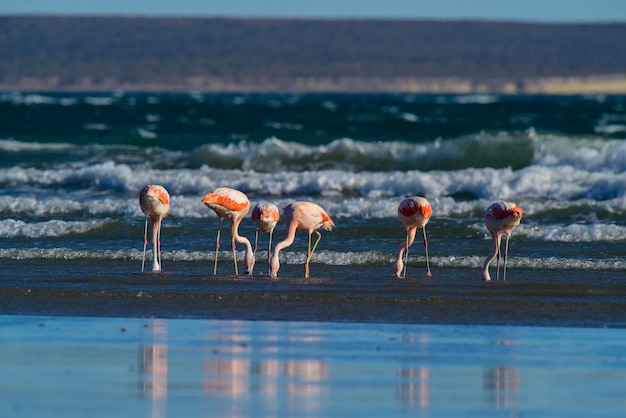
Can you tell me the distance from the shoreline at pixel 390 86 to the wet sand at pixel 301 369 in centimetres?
9819

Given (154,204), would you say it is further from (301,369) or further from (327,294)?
(301,369)

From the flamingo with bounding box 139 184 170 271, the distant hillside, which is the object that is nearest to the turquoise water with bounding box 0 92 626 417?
the flamingo with bounding box 139 184 170 271

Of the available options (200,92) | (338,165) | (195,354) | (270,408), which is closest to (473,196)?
(338,165)

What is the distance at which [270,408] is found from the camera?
7.00m

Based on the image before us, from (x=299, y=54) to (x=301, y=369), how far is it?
4199 inches

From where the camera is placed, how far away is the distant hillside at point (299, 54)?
358ft

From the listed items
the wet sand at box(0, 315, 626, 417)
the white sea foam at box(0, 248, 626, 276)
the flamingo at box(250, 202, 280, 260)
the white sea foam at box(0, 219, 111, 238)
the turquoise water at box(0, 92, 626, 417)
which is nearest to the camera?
the wet sand at box(0, 315, 626, 417)

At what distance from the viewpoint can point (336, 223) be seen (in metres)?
16.4

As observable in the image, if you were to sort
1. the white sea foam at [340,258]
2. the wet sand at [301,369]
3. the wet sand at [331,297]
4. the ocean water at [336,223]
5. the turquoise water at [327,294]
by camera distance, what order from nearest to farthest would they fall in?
the wet sand at [301,369] → the turquoise water at [327,294] → the wet sand at [331,297] → the ocean water at [336,223] → the white sea foam at [340,258]

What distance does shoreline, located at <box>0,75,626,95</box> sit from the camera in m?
107

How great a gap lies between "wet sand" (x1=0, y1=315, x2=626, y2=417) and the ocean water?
0.73 metres

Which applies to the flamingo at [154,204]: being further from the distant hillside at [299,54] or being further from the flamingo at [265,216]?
the distant hillside at [299,54]

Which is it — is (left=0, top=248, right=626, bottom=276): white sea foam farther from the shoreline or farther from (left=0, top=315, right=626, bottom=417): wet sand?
the shoreline

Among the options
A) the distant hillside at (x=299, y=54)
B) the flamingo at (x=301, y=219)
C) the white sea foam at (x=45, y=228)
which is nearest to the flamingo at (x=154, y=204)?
the flamingo at (x=301, y=219)
